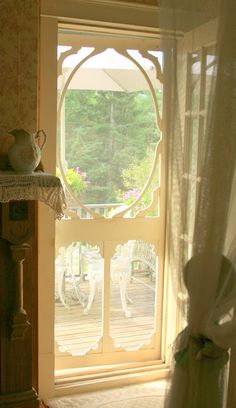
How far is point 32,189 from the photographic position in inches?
77.4

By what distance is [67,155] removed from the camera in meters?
2.59

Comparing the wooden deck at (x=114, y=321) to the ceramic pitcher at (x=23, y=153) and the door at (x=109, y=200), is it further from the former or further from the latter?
the ceramic pitcher at (x=23, y=153)

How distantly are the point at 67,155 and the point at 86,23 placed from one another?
0.69 metres

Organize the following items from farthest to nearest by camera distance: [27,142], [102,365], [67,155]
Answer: [102,365], [67,155], [27,142]

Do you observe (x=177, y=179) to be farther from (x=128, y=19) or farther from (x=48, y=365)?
(x=48, y=365)

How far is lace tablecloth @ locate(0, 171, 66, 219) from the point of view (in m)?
1.92

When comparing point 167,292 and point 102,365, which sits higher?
point 167,292

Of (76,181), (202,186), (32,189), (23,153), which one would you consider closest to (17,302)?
(32,189)

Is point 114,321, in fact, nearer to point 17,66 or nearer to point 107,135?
point 107,135

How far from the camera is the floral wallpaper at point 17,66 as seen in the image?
219 cm

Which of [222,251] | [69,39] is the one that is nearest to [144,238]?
[69,39]

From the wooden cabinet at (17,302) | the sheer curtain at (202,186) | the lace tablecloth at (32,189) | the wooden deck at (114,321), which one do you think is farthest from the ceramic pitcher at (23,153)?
the wooden deck at (114,321)

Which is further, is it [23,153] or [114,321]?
[114,321]

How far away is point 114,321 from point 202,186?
1662mm
